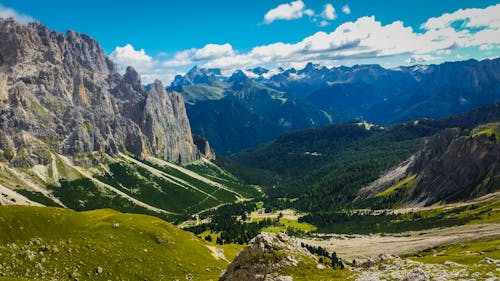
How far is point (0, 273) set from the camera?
88.3m

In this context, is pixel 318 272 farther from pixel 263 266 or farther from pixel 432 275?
pixel 432 275

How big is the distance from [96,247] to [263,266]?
2275 inches

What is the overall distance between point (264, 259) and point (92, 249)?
187 feet

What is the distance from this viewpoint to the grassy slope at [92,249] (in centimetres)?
9919

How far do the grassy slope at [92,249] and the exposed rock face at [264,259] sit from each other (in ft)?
136

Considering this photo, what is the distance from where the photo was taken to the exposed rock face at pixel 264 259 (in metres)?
74.7

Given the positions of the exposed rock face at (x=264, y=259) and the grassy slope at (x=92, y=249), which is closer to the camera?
the exposed rock face at (x=264, y=259)

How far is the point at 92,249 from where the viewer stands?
4368 inches

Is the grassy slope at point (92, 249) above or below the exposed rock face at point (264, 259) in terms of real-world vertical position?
below

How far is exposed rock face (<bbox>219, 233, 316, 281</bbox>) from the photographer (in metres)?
74.7

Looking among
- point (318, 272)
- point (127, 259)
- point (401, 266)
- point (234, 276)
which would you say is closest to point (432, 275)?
point (401, 266)

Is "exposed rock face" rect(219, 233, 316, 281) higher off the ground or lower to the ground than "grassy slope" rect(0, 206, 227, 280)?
higher

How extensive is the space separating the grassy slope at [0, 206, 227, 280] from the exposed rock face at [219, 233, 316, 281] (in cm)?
4139

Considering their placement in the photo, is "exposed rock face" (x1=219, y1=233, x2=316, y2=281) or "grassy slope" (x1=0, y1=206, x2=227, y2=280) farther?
"grassy slope" (x1=0, y1=206, x2=227, y2=280)
